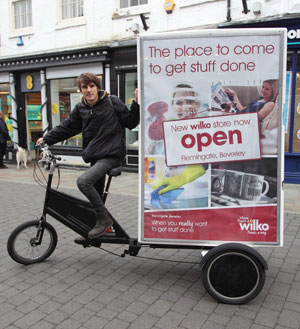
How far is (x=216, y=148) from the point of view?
9.43 ft

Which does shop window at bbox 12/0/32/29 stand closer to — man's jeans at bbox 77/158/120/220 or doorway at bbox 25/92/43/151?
doorway at bbox 25/92/43/151

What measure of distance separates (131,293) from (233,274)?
3.13ft

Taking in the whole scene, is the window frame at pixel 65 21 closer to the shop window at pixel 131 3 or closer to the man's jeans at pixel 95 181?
the shop window at pixel 131 3

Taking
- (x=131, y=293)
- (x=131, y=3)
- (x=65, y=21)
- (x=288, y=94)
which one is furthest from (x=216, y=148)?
(x=65, y=21)

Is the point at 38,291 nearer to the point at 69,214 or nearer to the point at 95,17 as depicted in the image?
the point at 69,214

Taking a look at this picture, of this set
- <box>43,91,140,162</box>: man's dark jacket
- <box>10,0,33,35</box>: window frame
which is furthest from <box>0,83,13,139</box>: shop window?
<box>43,91,140,162</box>: man's dark jacket

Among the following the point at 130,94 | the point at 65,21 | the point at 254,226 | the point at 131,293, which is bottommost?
the point at 131,293

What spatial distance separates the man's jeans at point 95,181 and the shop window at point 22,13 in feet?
33.7

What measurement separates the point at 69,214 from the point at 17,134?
32.4 feet

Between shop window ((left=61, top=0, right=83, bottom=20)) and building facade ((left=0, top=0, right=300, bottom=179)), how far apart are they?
29 mm

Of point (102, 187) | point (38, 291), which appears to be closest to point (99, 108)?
point (102, 187)

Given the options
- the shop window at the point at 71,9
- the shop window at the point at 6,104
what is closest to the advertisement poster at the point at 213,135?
the shop window at the point at 71,9

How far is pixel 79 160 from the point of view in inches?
419

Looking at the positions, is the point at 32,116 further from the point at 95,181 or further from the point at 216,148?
the point at 216,148
